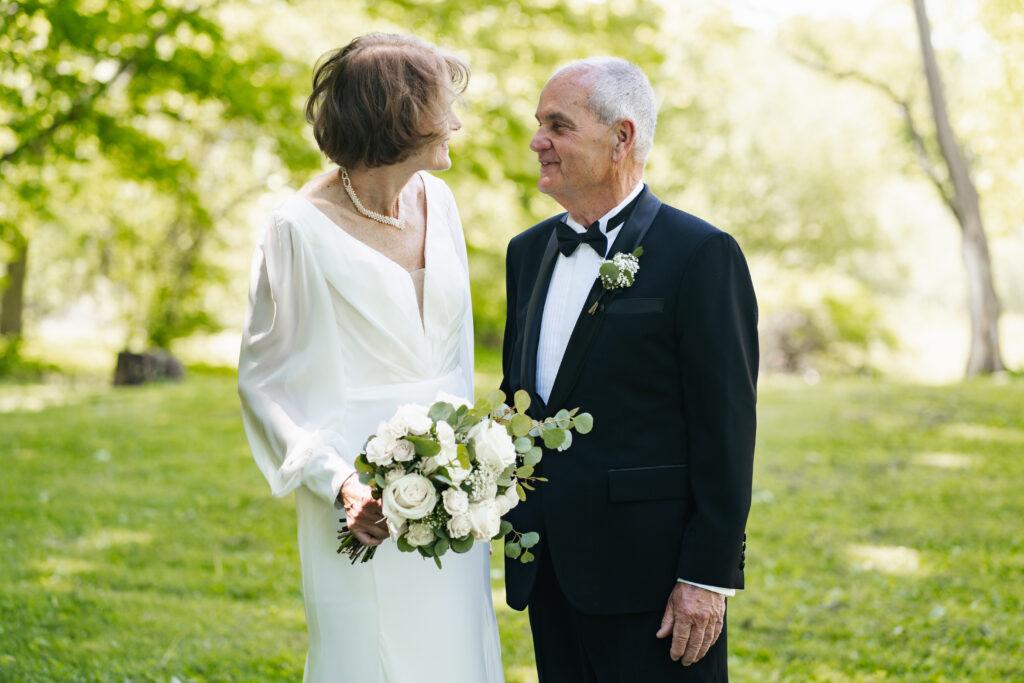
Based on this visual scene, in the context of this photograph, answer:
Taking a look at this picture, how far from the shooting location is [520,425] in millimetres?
2463

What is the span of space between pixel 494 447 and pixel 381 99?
44.5 inches

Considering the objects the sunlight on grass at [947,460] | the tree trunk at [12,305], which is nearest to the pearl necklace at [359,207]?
the sunlight on grass at [947,460]

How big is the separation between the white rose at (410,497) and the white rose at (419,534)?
0.18ft

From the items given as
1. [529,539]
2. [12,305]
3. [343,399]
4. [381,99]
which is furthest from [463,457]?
[12,305]

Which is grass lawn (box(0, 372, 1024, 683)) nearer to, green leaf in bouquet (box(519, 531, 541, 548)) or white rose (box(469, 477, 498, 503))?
green leaf in bouquet (box(519, 531, 541, 548))

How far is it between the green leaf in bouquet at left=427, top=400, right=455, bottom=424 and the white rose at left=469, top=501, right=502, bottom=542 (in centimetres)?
23

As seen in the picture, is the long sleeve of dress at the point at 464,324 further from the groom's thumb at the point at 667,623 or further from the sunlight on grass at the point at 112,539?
the sunlight on grass at the point at 112,539

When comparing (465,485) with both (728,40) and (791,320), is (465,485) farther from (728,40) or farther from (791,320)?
(791,320)

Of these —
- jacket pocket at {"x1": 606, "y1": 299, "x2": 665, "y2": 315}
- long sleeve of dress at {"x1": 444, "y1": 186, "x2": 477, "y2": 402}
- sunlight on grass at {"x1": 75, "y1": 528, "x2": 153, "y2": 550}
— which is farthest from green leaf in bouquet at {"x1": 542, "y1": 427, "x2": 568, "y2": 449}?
sunlight on grass at {"x1": 75, "y1": 528, "x2": 153, "y2": 550}

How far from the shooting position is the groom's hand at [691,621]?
8.89ft

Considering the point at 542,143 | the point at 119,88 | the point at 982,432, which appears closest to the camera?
the point at 542,143

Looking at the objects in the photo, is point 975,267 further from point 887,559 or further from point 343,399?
point 343,399

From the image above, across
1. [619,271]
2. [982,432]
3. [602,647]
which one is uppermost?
[619,271]

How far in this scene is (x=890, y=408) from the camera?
12172mm
